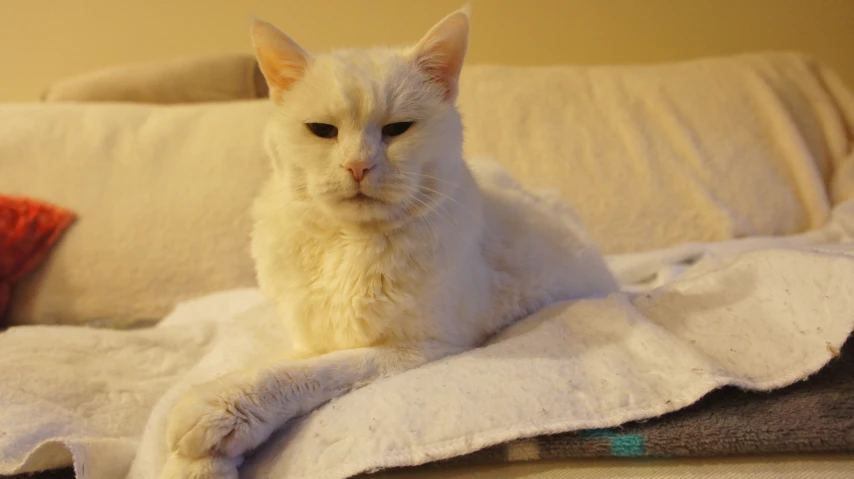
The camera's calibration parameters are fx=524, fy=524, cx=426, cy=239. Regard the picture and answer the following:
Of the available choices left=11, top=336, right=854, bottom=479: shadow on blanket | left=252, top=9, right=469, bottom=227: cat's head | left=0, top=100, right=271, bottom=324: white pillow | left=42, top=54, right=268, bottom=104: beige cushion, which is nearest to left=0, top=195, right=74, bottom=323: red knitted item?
left=0, top=100, right=271, bottom=324: white pillow

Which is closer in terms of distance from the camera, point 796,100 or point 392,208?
point 392,208

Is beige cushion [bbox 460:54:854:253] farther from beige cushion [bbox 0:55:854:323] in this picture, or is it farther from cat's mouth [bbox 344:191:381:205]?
cat's mouth [bbox 344:191:381:205]

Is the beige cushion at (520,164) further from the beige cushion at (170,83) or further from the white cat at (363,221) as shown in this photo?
the white cat at (363,221)

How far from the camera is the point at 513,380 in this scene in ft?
2.21

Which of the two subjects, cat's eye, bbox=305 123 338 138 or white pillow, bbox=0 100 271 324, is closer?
cat's eye, bbox=305 123 338 138

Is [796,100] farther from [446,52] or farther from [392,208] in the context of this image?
[392,208]

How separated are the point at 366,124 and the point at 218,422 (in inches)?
17.1

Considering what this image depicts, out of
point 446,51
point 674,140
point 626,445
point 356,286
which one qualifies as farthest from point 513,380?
point 674,140

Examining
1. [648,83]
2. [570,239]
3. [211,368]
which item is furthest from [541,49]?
[211,368]

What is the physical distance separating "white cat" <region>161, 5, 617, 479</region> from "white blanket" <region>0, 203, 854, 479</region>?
0.07 meters

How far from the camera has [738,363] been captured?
69 centimetres

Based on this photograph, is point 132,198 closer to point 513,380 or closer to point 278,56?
point 278,56

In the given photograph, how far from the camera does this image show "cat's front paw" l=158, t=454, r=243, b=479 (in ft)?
1.90

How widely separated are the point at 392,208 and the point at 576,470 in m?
0.41
